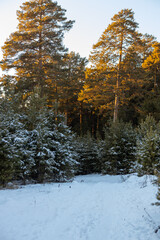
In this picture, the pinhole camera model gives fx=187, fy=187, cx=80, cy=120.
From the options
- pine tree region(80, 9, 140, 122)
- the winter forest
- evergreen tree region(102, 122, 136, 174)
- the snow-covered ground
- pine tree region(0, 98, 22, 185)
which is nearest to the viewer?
the snow-covered ground

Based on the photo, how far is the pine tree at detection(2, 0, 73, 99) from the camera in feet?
59.3

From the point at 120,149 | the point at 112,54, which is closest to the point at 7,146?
the point at 120,149

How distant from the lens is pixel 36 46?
18250 mm

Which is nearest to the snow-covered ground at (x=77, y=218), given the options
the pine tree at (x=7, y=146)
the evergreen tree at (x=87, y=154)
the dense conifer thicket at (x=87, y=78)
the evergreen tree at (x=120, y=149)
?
the pine tree at (x=7, y=146)

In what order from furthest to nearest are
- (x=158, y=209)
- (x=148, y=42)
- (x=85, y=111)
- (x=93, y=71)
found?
(x=85, y=111)
(x=148, y=42)
(x=93, y=71)
(x=158, y=209)

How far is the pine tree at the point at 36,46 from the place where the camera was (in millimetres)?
18078

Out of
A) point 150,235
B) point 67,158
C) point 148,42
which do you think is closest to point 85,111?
point 148,42

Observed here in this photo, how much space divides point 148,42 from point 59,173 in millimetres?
30739

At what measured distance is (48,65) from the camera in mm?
19281

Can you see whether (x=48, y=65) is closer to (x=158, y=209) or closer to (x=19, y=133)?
(x=19, y=133)

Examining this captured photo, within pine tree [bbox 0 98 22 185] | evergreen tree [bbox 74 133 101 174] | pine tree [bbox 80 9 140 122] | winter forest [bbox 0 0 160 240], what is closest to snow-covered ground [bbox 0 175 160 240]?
winter forest [bbox 0 0 160 240]

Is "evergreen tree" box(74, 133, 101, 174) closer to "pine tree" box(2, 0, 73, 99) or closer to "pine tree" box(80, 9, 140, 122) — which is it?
"pine tree" box(80, 9, 140, 122)

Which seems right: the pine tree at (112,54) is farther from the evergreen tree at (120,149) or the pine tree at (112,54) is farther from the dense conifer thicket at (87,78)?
the evergreen tree at (120,149)

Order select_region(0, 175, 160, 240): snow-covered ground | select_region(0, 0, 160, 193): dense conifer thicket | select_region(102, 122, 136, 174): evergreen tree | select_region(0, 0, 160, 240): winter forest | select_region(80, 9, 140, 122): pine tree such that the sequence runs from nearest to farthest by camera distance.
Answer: select_region(0, 175, 160, 240): snow-covered ground → select_region(0, 0, 160, 240): winter forest → select_region(0, 0, 160, 193): dense conifer thicket → select_region(102, 122, 136, 174): evergreen tree → select_region(80, 9, 140, 122): pine tree
